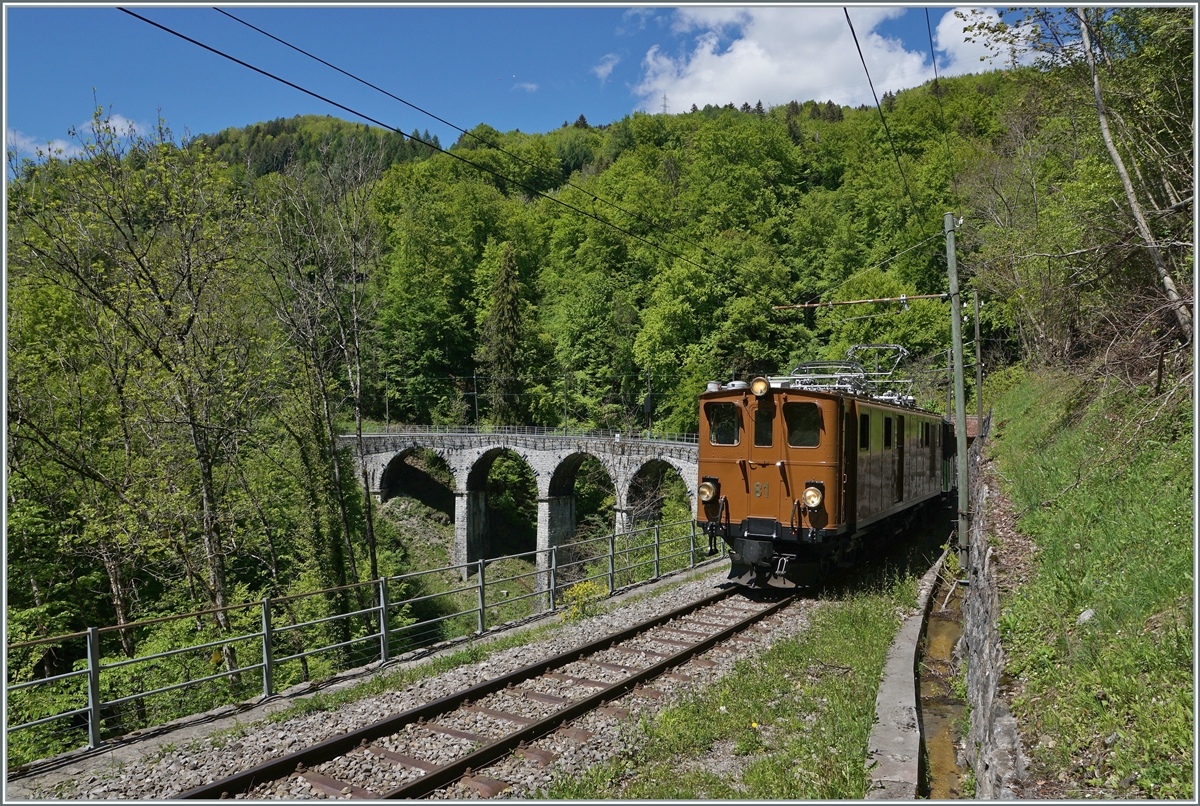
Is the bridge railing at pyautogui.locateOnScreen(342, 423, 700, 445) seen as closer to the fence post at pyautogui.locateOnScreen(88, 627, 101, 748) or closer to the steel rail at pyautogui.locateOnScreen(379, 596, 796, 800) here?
the steel rail at pyautogui.locateOnScreen(379, 596, 796, 800)

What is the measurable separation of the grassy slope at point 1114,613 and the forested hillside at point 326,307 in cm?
124

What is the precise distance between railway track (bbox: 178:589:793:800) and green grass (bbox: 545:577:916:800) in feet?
2.07

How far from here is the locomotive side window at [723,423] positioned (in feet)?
38.8

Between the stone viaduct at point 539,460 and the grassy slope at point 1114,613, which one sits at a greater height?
the grassy slope at point 1114,613

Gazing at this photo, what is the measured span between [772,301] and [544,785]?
117 ft

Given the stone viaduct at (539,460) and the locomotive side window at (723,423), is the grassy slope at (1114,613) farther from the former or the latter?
the stone viaduct at (539,460)

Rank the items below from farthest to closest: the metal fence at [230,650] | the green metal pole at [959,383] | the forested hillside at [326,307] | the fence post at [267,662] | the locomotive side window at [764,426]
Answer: the green metal pole at [959,383], the locomotive side window at [764,426], the forested hillside at [326,307], the metal fence at [230,650], the fence post at [267,662]

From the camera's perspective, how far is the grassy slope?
394 cm

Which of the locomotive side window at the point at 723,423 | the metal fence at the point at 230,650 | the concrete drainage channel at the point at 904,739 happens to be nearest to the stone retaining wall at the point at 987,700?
the concrete drainage channel at the point at 904,739

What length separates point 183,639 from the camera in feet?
45.7

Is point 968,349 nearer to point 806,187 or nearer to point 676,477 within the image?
point 676,477

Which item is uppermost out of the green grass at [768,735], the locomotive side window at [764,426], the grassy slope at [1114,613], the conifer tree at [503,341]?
the conifer tree at [503,341]

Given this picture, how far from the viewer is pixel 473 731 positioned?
6332 millimetres

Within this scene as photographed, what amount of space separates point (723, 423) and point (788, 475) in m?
1.41
